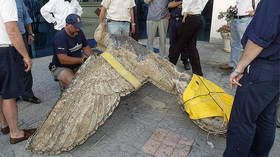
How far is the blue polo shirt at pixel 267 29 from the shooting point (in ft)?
4.24

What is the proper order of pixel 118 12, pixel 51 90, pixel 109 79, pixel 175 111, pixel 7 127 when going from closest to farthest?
pixel 109 79 < pixel 7 127 < pixel 175 111 < pixel 51 90 < pixel 118 12

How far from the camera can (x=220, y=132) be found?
7.38 feet

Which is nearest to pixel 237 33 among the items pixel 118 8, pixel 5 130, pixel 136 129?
pixel 118 8

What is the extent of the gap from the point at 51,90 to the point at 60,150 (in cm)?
183

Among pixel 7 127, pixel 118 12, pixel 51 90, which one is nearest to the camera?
pixel 7 127

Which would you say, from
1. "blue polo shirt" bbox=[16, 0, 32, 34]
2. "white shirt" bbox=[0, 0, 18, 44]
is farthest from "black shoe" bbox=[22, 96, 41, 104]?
"white shirt" bbox=[0, 0, 18, 44]

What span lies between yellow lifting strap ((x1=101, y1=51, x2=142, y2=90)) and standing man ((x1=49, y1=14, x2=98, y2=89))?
57 cm

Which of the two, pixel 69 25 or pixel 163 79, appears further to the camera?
pixel 69 25

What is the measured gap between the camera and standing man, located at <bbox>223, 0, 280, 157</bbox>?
1.33 metres

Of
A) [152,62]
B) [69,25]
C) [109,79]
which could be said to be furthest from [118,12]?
[109,79]

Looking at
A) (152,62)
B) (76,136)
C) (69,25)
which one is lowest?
(76,136)

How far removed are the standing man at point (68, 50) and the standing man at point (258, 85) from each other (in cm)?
197

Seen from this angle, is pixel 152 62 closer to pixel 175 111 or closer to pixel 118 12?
pixel 175 111

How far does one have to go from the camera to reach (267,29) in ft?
4.33
